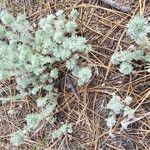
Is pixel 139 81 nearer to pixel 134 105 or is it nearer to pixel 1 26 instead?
pixel 134 105

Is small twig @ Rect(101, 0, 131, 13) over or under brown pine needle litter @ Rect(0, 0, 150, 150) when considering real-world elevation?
over

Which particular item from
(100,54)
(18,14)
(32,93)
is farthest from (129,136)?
(18,14)

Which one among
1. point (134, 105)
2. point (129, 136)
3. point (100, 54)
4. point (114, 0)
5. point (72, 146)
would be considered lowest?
point (72, 146)

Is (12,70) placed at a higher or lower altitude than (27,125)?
higher

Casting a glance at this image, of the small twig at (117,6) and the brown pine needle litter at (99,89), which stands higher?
the small twig at (117,6)

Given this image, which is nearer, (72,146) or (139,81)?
(139,81)

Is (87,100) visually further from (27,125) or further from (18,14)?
(18,14)

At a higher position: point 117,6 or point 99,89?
point 117,6
